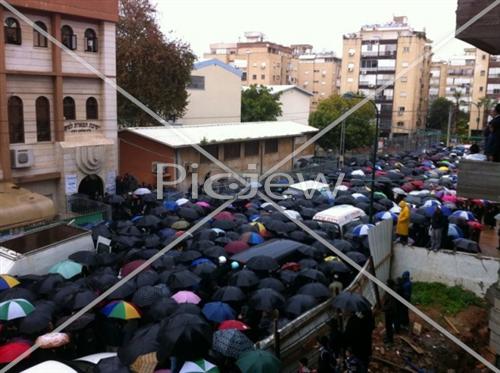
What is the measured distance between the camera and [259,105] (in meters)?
45.4

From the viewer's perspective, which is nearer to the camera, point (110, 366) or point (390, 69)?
point (110, 366)

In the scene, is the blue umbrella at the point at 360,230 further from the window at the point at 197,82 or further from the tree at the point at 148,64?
the window at the point at 197,82

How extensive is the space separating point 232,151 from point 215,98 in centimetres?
1246

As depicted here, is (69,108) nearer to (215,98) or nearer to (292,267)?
(292,267)

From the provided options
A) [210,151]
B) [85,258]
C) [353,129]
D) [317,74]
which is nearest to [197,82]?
[353,129]

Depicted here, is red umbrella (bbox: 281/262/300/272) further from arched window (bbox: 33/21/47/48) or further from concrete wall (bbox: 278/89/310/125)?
concrete wall (bbox: 278/89/310/125)

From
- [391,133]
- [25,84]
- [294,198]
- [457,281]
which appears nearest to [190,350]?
[457,281]

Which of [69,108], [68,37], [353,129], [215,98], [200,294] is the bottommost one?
[200,294]

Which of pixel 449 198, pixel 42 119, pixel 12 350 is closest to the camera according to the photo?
pixel 12 350

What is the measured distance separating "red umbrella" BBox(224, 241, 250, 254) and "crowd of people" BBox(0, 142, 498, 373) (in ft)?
0.09

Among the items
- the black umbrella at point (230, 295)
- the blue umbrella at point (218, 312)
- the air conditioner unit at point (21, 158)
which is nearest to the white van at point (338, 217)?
the black umbrella at point (230, 295)

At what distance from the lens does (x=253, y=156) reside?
30.7 metres

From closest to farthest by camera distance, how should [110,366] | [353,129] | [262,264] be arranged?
[110,366] < [262,264] < [353,129]

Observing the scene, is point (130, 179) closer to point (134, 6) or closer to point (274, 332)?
point (134, 6)
